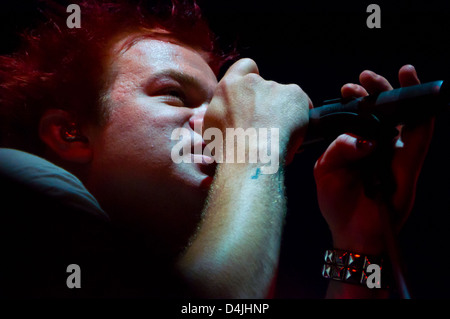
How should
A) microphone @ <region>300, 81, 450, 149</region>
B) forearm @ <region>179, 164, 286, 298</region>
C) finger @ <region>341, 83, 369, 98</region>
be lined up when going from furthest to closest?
1. finger @ <region>341, 83, 369, 98</region>
2. microphone @ <region>300, 81, 450, 149</region>
3. forearm @ <region>179, 164, 286, 298</region>

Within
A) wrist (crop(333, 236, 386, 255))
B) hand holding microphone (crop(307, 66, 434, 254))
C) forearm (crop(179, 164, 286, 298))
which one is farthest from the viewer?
wrist (crop(333, 236, 386, 255))

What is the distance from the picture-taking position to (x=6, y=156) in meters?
0.91

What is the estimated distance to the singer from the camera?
84 centimetres

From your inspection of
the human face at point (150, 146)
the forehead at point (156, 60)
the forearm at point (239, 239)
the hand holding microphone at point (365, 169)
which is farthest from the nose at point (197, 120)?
the hand holding microphone at point (365, 169)

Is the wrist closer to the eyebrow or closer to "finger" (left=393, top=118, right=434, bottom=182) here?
"finger" (left=393, top=118, right=434, bottom=182)

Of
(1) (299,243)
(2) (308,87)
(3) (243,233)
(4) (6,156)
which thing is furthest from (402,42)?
(4) (6,156)

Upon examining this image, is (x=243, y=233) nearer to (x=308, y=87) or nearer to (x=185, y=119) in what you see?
(x=185, y=119)

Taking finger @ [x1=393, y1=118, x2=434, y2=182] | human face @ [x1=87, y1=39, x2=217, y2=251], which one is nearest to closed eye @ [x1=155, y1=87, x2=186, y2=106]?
human face @ [x1=87, y1=39, x2=217, y2=251]

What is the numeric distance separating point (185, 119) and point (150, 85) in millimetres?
174

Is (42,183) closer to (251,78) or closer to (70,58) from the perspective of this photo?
(251,78)

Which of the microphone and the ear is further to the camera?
the ear

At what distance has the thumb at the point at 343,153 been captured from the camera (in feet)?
3.82

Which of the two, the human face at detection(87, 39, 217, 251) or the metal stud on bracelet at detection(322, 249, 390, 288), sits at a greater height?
the human face at detection(87, 39, 217, 251)

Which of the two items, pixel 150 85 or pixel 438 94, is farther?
pixel 150 85
